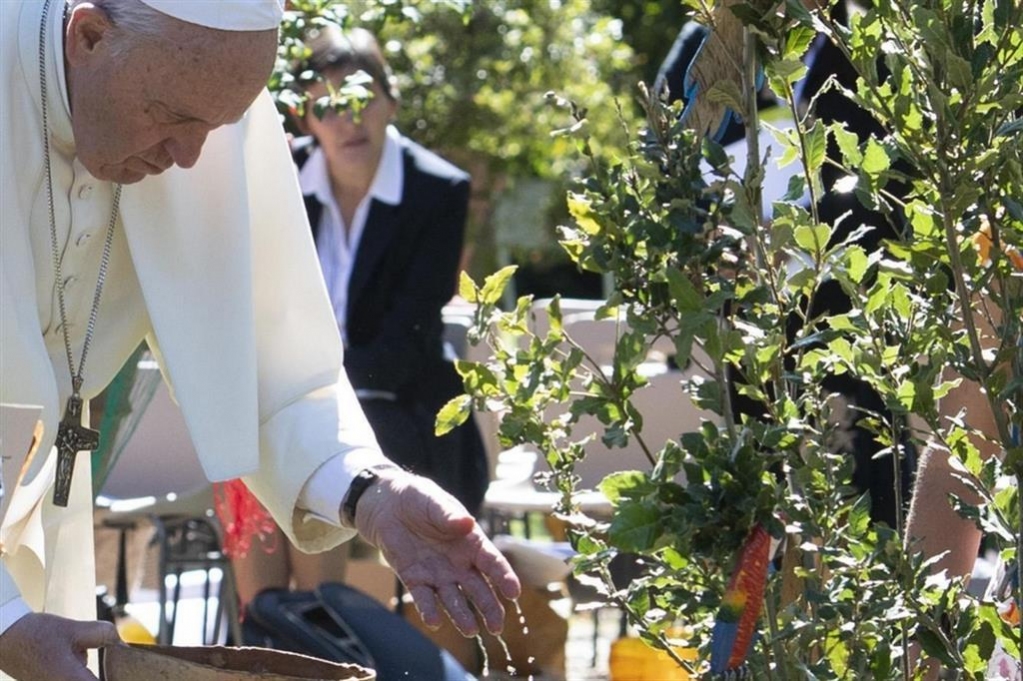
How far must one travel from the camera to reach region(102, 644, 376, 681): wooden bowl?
1712 mm

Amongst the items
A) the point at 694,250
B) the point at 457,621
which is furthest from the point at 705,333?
the point at 457,621

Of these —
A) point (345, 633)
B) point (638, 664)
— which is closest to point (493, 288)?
point (345, 633)

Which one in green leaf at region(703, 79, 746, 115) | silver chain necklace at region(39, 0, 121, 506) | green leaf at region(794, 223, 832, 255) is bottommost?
silver chain necklace at region(39, 0, 121, 506)

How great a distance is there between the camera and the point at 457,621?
6.44 feet

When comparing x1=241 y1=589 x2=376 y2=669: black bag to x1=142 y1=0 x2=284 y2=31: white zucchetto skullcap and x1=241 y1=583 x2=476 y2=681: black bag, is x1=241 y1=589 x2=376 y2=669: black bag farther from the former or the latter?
x1=142 y1=0 x2=284 y2=31: white zucchetto skullcap

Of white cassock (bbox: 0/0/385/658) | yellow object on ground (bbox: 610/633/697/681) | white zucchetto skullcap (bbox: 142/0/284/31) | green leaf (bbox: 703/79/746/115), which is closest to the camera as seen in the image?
green leaf (bbox: 703/79/746/115)

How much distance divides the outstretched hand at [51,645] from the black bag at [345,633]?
1.43m

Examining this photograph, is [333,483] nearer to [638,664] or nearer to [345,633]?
[345,633]

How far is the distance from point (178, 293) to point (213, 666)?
73 cm

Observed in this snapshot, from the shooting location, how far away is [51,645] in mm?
1828

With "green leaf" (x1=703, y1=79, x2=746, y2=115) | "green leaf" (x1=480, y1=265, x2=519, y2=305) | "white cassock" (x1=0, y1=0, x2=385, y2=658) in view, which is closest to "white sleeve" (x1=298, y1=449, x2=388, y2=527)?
"white cassock" (x1=0, y1=0, x2=385, y2=658)

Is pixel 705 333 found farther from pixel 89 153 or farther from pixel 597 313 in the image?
pixel 89 153

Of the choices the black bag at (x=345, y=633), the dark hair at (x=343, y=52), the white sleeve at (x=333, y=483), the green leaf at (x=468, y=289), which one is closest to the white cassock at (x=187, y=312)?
the white sleeve at (x=333, y=483)

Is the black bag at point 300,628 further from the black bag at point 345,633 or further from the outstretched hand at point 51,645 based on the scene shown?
the outstretched hand at point 51,645
